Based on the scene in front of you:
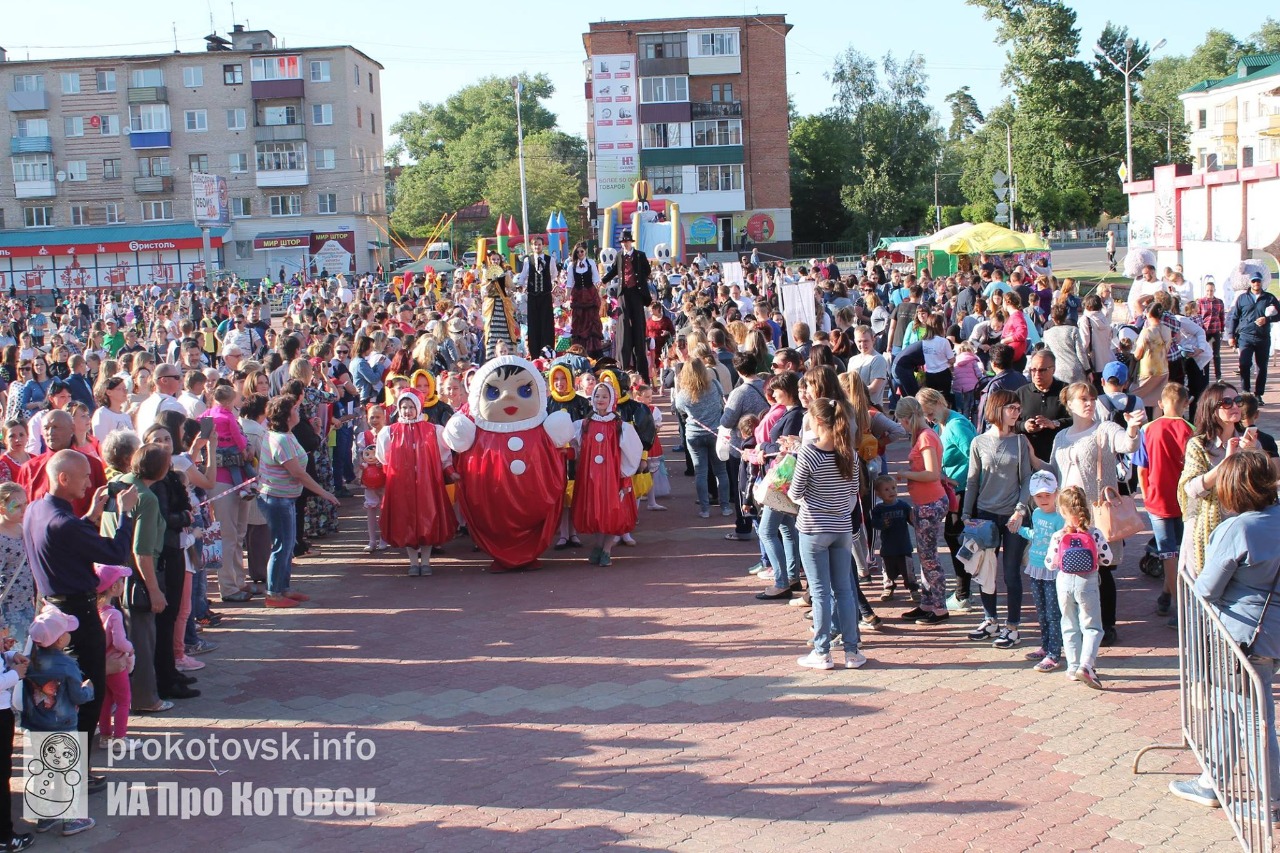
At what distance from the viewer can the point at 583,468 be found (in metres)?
10.4

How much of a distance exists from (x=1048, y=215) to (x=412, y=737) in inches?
2059

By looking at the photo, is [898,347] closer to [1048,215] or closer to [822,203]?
[1048,215]

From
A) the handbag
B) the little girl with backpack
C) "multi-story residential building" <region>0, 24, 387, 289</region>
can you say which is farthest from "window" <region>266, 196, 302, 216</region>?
the little girl with backpack

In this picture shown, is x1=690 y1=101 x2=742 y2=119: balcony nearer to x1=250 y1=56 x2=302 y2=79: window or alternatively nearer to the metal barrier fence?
x1=250 y1=56 x2=302 y2=79: window

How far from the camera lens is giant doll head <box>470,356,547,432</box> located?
33.1 feet

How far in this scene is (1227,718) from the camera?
5.18m

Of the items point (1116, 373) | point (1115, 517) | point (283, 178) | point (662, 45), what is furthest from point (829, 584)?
point (283, 178)

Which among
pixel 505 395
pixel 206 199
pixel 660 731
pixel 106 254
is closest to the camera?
pixel 660 731

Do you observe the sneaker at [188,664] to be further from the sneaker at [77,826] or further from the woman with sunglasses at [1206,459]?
the woman with sunglasses at [1206,459]

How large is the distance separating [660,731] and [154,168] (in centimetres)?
6919

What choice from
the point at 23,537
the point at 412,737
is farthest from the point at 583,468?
the point at 23,537

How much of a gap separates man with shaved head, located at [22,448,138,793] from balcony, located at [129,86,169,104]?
2682 inches

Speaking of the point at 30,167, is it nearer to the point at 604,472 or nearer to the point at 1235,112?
the point at 604,472

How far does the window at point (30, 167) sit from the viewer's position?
2665 inches
